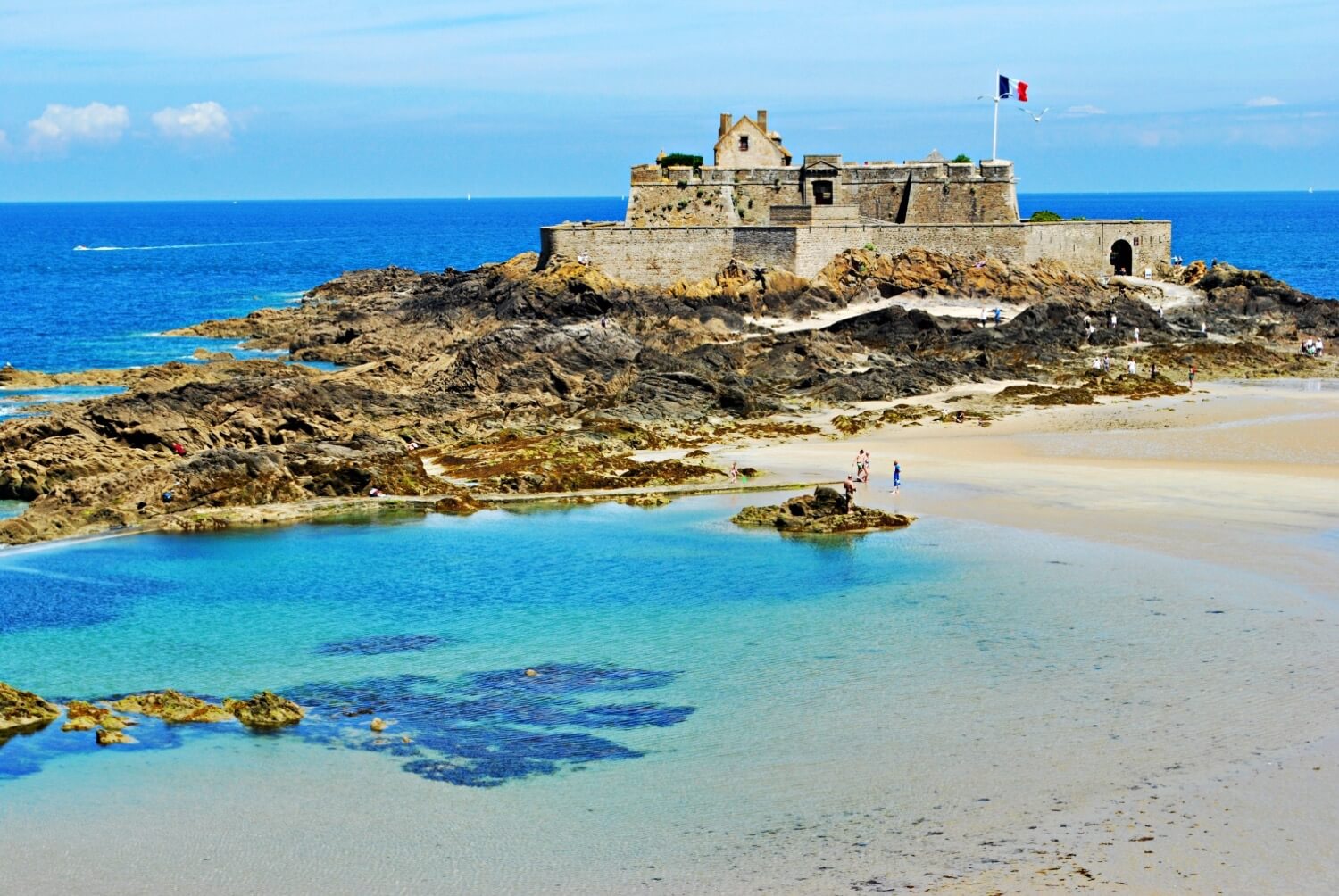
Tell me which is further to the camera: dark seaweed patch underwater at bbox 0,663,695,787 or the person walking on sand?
the person walking on sand

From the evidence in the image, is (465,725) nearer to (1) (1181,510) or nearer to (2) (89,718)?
(2) (89,718)

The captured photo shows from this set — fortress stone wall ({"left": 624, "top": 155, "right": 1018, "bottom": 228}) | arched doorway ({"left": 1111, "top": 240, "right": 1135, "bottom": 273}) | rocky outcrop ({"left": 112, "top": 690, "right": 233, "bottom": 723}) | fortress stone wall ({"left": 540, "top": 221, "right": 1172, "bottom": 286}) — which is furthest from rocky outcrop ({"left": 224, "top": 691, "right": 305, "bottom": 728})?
arched doorway ({"left": 1111, "top": 240, "right": 1135, "bottom": 273})

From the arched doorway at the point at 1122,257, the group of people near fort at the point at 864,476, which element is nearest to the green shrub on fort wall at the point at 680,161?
the arched doorway at the point at 1122,257

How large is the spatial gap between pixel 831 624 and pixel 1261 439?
16.0 metres

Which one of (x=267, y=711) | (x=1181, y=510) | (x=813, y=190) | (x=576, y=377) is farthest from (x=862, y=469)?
(x=813, y=190)

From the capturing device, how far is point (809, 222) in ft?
179

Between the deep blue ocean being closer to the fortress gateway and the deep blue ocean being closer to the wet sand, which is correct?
the fortress gateway

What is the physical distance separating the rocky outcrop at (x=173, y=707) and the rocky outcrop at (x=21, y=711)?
78 centimetres

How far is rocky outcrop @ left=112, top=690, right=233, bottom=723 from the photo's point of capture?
18.4 metres

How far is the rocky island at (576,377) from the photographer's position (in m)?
29.9

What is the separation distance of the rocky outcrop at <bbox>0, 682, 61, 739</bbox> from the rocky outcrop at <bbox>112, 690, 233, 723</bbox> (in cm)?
78

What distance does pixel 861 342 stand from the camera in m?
47.1

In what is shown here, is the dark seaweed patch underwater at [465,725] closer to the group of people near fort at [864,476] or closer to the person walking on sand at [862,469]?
the group of people near fort at [864,476]

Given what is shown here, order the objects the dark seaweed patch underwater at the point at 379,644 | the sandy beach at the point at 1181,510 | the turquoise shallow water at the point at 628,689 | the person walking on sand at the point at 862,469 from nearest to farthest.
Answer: the sandy beach at the point at 1181,510 → the turquoise shallow water at the point at 628,689 → the dark seaweed patch underwater at the point at 379,644 → the person walking on sand at the point at 862,469
